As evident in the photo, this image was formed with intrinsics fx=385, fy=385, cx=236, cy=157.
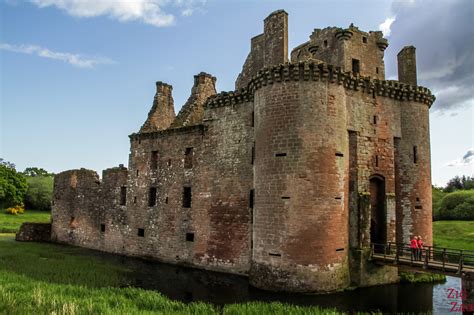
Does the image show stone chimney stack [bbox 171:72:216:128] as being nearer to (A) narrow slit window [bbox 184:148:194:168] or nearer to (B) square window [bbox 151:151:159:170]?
(B) square window [bbox 151:151:159:170]

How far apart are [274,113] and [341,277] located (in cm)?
780

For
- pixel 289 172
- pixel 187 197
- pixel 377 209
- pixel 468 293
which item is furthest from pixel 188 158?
pixel 468 293

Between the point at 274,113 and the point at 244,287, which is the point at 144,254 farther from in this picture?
the point at 274,113

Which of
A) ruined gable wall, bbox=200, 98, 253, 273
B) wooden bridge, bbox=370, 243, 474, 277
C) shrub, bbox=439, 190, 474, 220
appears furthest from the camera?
shrub, bbox=439, 190, 474, 220

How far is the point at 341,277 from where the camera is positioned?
54.6 ft

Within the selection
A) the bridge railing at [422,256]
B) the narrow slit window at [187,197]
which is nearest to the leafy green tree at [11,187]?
the narrow slit window at [187,197]

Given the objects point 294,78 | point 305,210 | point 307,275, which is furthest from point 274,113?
point 307,275

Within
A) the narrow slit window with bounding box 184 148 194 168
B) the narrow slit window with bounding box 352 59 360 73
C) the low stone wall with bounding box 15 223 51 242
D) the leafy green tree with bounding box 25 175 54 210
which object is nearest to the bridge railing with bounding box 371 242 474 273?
the narrow slit window with bounding box 352 59 360 73

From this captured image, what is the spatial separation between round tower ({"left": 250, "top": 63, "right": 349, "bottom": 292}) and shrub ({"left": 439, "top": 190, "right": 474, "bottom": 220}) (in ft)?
114

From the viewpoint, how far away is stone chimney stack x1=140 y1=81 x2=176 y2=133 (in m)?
28.2

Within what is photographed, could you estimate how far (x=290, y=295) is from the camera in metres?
15.4

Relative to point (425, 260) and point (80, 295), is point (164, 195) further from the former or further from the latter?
point (425, 260)

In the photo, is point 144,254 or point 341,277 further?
point 144,254

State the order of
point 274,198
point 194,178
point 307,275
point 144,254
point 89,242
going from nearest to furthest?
point 307,275 < point 274,198 < point 194,178 < point 144,254 < point 89,242
